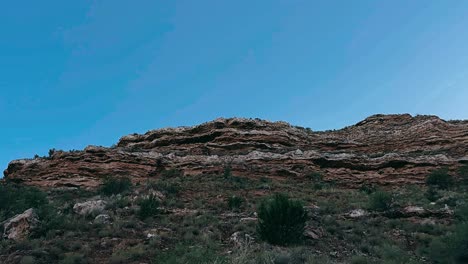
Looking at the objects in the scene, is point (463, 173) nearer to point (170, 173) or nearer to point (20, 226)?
point (170, 173)

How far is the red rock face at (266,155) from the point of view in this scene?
1158 inches

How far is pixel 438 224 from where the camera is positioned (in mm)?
15352

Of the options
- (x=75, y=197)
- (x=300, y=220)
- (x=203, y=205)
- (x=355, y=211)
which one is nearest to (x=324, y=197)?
(x=355, y=211)

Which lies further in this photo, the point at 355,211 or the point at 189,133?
the point at 189,133

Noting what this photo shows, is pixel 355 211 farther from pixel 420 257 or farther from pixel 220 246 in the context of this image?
pixel 220 246

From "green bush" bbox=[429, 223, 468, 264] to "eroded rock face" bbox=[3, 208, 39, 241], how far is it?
1279cm

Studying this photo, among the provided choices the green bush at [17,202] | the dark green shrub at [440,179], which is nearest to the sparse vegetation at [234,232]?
the green bush at [17,202]

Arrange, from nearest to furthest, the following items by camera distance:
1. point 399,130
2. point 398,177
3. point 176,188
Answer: point 176,188 < point 398,177 < point 399,130

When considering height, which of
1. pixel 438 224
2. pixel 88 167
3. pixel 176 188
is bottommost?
pixel 438 224

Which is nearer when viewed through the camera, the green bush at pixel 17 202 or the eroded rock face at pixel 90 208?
the eroded rock face at pixel 90 208

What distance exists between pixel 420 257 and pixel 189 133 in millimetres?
27703

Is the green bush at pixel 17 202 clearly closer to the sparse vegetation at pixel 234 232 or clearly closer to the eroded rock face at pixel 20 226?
the sparse vegetation at pixel 234 232

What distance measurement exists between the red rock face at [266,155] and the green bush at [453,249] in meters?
17.2

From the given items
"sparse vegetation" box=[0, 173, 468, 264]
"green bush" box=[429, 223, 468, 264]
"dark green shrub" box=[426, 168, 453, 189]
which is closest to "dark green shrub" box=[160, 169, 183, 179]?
"sparse vegetation" box=[0, 173, 468, 264]
